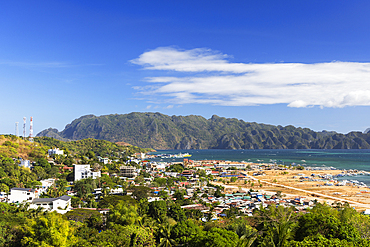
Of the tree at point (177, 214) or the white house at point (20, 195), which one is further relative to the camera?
the white house at point (20, 195)

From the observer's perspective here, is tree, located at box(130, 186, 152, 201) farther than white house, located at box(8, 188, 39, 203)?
Yes

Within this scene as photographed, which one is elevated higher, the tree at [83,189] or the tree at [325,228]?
the tree at [325,228]

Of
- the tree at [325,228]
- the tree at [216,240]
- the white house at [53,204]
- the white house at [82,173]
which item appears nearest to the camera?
the tree at [216,240]

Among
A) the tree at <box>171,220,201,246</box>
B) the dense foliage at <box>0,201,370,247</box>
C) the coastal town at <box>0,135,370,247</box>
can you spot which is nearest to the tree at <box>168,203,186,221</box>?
the coastal town at <box>0,135,370,247</box>

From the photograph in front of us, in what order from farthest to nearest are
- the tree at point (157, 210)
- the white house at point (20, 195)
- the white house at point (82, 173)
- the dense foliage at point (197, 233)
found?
the white house at point (82, 173)
the white house at point (20, 195)
the tree at point (157, 210)
the dense foliage at point (197, 233)

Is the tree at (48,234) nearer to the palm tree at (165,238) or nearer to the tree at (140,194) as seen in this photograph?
the palm tree at (165,238)

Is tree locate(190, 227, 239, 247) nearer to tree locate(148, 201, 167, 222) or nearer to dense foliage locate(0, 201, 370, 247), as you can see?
dense foliage locate(0, 201, 370, 247)

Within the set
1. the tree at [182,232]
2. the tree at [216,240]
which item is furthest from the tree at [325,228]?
the tree at [182,232]

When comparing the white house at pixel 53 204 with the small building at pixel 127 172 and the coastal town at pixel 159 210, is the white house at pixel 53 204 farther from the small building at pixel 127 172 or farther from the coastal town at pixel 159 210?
the small building at pixel 127 172

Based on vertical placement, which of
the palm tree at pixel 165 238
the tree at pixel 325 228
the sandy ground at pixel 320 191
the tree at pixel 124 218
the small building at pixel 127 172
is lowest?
the sandy ground at pixel 320 191

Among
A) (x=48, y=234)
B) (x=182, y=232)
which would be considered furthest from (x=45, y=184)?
(x=182, y=232)

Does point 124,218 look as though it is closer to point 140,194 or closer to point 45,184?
point 140,194

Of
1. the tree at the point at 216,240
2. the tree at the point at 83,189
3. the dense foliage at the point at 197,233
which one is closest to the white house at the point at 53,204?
the dense foliage at the point at 197,233
